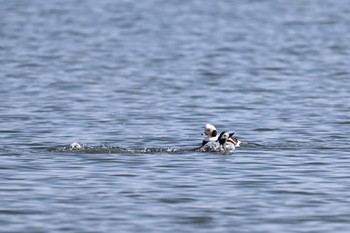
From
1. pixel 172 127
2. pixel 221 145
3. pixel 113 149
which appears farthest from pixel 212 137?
pixel 172 127

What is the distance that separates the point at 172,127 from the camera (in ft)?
87.3

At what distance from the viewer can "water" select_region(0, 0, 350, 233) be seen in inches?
699

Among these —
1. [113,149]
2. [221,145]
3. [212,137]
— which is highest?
[212,137]

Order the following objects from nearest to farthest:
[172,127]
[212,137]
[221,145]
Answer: [221,145]
[212,137]
[172,127]

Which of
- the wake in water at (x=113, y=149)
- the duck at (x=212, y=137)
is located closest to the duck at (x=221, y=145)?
the duck at (x=212, y=137)

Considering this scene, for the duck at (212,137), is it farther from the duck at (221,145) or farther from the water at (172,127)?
the water at (172,127)

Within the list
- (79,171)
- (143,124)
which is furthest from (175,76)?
(79,171)

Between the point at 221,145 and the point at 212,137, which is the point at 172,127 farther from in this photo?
the point at 221,145

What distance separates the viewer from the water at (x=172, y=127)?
17.8 m

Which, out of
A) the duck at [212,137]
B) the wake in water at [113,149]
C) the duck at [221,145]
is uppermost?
the duck at [212,137]

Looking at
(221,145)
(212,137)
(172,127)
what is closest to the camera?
(221,145)

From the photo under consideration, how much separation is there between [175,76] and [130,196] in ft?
62.5

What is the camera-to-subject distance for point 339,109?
2973cm

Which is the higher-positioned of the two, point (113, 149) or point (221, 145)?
point (221, 145)
